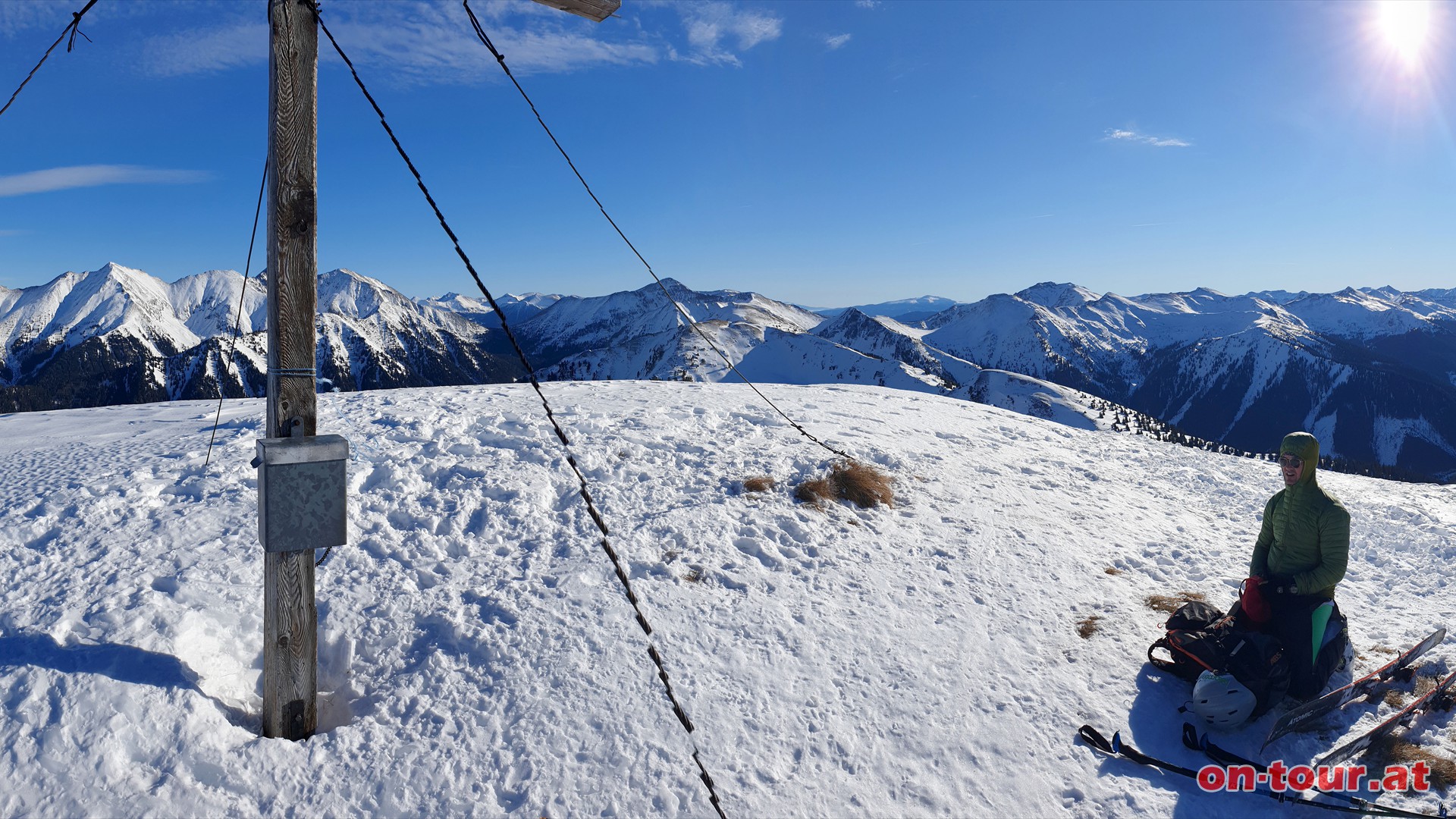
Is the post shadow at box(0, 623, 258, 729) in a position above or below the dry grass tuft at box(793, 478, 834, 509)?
below

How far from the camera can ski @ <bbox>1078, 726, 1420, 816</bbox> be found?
5.84m

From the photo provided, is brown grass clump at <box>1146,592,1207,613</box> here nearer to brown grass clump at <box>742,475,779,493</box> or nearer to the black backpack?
the black backpack

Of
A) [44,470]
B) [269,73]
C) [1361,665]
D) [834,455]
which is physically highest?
[269,73]

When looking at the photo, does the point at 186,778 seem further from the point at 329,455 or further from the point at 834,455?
the point at 834,455

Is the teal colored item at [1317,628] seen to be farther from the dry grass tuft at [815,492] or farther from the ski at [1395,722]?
the dry grass tuft at [815,492]

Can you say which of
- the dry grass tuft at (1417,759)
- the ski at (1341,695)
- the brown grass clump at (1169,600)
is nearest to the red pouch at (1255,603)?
the ski at (1341,695)

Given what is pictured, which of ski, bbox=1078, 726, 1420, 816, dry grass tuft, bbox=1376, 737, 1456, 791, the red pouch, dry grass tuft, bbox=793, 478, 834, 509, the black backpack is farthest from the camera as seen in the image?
dry grass tuft, bbox=793, 478, 834, 509

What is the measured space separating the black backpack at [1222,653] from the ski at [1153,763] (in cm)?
121

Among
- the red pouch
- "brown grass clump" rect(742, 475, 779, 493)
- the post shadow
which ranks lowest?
the post shadow

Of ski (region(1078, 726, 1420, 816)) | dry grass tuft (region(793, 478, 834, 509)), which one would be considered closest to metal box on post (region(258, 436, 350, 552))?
ski (region(1078, 726, 1420, 816))

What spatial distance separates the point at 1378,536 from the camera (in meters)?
13.6

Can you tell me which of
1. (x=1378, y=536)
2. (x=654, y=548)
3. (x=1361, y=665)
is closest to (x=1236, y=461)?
(x=1378, y=536)

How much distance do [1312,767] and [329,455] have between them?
32.0 feet

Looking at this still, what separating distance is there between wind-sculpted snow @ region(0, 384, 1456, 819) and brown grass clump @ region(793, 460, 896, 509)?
37cm
